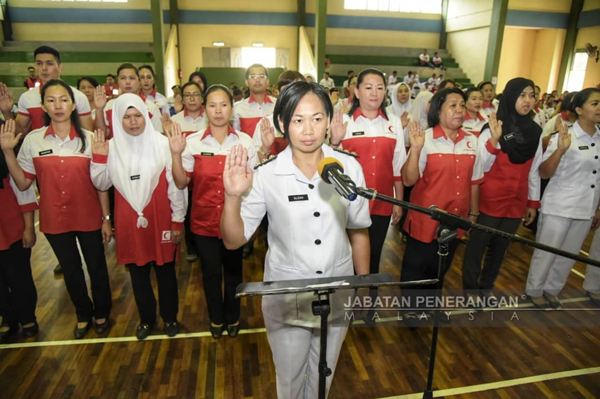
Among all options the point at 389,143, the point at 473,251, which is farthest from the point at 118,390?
the point at 473,251

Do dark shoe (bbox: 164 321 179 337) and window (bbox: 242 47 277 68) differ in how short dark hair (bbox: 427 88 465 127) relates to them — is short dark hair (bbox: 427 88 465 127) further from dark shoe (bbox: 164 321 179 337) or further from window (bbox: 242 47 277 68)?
window (bbox: 242 47 277 68)

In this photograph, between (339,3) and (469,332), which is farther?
(339,3)

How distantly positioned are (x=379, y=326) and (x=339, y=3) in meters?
14.5

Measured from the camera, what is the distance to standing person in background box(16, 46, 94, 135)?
3.45m

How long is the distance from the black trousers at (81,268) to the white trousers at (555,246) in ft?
11.4

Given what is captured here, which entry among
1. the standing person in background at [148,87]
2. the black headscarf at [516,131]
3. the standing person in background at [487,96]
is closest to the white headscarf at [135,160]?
the standing person in background at [148,87]

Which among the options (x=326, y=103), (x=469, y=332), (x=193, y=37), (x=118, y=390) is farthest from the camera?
(x=193, y=37)

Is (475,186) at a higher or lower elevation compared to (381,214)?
higher

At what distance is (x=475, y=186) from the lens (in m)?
3.01

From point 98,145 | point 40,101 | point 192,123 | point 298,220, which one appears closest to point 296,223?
point 298,220

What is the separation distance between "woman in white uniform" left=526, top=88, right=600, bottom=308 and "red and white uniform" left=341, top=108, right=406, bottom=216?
1211 mm

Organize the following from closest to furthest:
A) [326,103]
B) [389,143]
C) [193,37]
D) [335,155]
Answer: [326,103] → [335,155] → [389,143] → [193,37]

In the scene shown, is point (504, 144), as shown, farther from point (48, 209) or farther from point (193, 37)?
point (193, 37)

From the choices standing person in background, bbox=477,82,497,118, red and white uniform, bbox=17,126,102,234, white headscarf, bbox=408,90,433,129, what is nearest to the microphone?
red and white uniform, bbox=17,126,102,234
